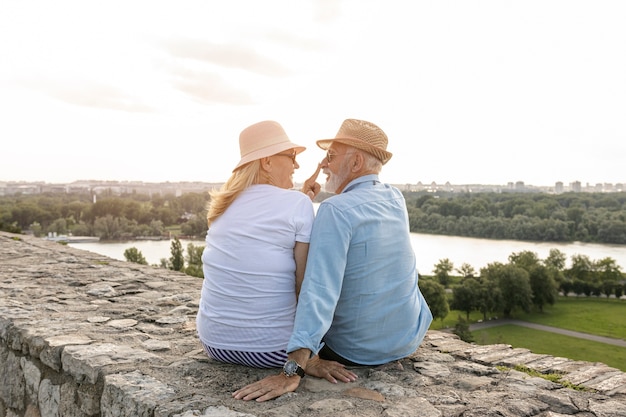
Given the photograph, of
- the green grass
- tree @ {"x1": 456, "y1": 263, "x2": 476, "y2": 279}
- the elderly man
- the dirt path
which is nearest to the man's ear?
the elderly man

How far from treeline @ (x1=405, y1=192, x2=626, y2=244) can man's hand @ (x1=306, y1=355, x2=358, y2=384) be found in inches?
2741

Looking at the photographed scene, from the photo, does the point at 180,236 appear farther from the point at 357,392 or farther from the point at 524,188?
the point at 524,188

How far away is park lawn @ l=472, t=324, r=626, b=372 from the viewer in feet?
110

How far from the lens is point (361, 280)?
7.61 feet

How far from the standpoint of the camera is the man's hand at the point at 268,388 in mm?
2094

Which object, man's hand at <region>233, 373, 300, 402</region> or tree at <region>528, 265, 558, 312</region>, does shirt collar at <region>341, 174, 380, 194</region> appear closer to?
man's hand at <region>233, 373, 300, 402</region>

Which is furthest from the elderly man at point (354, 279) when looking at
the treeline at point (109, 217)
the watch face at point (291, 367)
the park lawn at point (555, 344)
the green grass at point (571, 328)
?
the treeline at point (109, 217)

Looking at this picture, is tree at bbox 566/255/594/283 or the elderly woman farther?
tree at bbox 566/255/594/283

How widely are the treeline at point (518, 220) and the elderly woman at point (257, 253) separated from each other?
69.7m

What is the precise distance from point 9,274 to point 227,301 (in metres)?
3.90

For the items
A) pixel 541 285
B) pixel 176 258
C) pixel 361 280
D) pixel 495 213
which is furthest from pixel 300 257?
pixel 495 213

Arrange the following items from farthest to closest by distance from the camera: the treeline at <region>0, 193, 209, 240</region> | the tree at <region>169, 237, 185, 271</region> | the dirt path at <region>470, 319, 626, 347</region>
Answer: the treeline at <region>0, 193, 209, 240</region>
the dirt path at <region>470, 319, 626, 347</region>
the tree at <region>169, 237, 185, 271</region>

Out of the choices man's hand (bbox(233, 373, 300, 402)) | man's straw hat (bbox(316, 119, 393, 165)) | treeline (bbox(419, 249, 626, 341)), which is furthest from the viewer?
treeline (bbox(419, 249, 626, 341))

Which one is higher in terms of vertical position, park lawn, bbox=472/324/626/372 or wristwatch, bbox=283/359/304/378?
wristwatch, bbox=283/359/304/378
